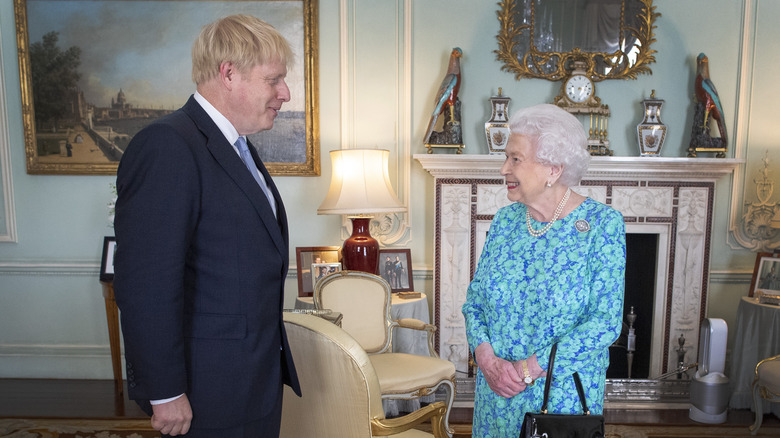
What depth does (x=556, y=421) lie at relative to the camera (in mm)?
1293

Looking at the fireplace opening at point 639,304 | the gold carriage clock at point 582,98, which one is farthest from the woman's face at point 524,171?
the fireplace opening at point 639,304

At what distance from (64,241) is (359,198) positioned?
2.39m

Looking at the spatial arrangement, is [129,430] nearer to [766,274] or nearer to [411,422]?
[411,422]

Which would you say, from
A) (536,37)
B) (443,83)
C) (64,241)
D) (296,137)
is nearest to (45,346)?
(64,241)

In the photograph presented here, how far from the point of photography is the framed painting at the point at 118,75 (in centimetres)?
363

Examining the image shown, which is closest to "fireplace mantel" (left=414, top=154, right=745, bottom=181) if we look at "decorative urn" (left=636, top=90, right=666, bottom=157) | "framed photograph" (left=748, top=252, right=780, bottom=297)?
A: "decorative urn" (left=636, top=90, right=666, bottom=157)

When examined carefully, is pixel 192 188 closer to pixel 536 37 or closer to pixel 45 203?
pixel 536 37

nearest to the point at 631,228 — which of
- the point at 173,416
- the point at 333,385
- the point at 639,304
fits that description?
the point at 639,304

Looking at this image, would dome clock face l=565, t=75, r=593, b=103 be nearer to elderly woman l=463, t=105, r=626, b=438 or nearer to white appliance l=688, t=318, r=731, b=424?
white appliance l=688, t=318, r=731, b=424

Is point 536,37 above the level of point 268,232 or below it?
above

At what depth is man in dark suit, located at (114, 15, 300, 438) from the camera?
3.35 ft

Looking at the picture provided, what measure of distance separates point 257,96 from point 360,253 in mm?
2116

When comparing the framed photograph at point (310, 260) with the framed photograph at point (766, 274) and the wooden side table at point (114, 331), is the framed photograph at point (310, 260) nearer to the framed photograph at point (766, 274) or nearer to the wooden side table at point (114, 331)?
the wooden side table at point (114, 331)

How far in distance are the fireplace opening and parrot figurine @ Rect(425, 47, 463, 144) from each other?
→ 160 cm
